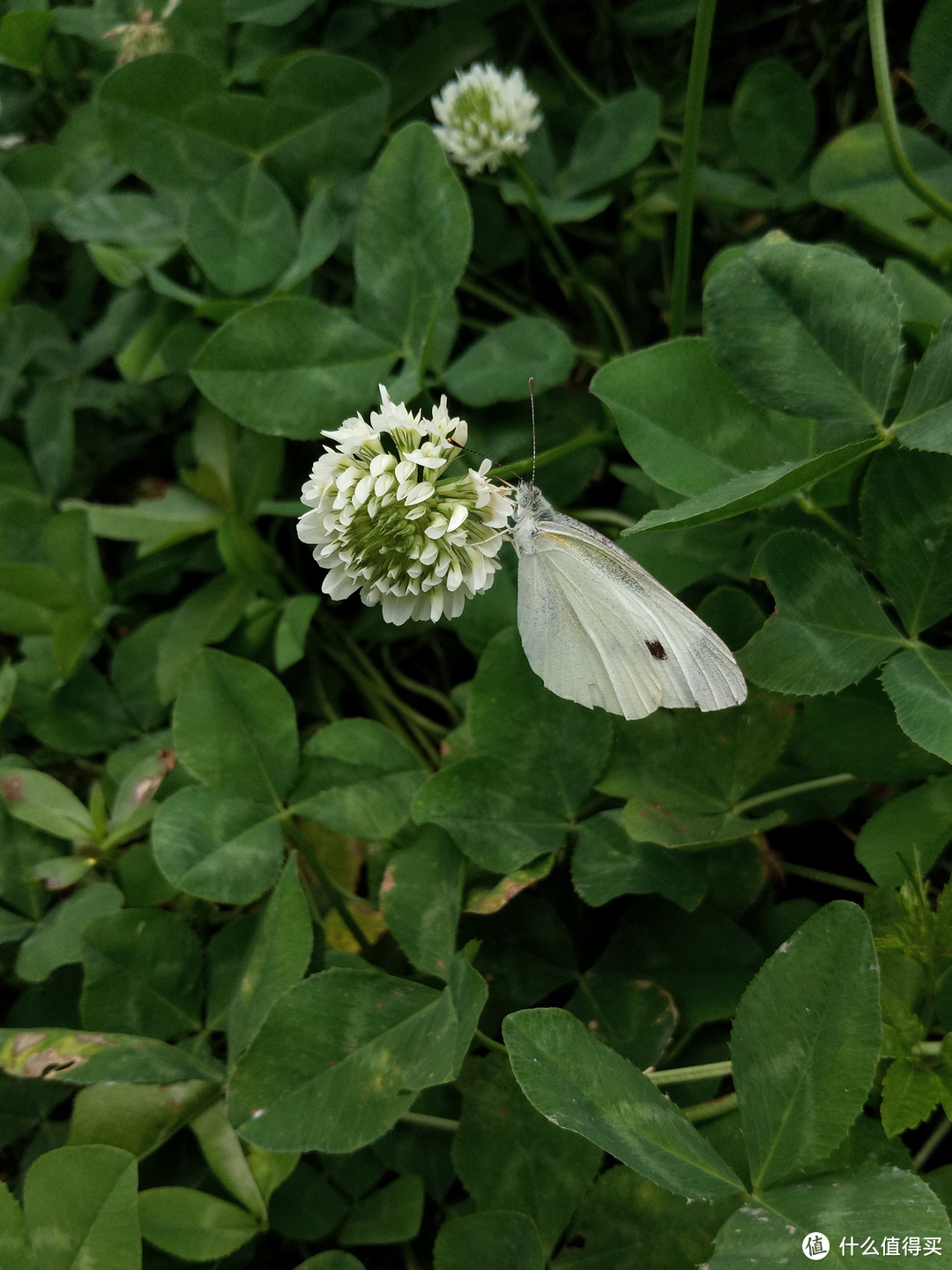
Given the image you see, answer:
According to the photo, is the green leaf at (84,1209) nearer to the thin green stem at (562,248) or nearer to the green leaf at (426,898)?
the green leaf at (426,898)

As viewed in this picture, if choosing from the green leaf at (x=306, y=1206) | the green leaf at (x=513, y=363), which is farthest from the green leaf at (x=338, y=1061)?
the green leaf at (x=513, y=363)

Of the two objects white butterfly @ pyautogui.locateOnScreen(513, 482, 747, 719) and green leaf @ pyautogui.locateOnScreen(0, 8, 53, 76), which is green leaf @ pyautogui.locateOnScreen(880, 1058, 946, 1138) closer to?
white butterfly @ pyautogui.locateOnScreen(513, 482, 747, 719)

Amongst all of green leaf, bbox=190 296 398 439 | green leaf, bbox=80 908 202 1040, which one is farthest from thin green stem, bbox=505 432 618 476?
green leaf, bbox=80 908 202 1040

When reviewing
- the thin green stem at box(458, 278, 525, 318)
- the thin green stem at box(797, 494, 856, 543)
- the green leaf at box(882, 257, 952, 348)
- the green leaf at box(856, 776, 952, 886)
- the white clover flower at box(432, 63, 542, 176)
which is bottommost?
the green leaf at box(856, 776, 952, 886)

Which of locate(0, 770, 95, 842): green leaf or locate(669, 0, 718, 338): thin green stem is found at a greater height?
locate(669, 0, 718, 338): thin green stem

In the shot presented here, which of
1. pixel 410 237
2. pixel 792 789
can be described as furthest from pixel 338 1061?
pixel 410 237
